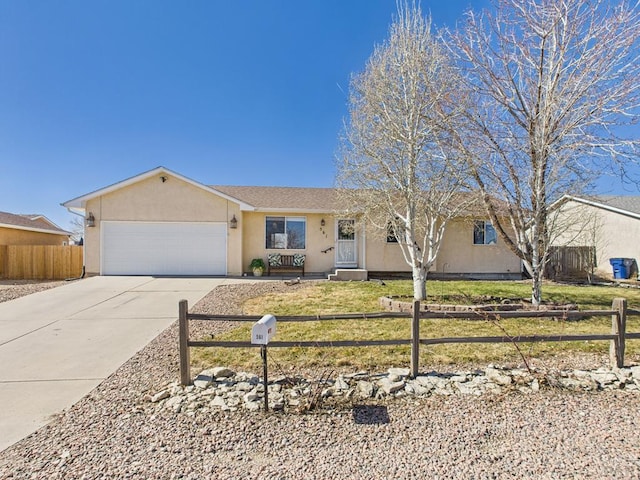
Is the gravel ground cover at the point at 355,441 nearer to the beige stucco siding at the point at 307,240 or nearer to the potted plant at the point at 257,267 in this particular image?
the potted plant at the point at 257,267

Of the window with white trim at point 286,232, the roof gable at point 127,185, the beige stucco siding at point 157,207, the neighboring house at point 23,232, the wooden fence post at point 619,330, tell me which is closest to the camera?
the wooden fence post at point 619,330

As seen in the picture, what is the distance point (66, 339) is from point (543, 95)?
10.1 metres

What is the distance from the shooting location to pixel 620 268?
13672 mm

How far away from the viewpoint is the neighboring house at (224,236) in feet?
40.9

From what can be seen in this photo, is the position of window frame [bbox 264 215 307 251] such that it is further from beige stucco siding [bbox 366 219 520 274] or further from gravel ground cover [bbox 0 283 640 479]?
gravel ground cover [bbox 0 283 640 479]

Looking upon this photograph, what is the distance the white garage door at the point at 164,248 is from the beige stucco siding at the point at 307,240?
3.33 ft

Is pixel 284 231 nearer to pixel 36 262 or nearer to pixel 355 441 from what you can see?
pixel 355 441

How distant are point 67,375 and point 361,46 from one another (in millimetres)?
9826

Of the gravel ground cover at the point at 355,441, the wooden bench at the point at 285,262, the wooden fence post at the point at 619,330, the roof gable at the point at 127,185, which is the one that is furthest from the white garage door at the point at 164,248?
the wooden fence post at the point at 619,330

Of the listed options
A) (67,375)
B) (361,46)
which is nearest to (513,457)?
(67,375)

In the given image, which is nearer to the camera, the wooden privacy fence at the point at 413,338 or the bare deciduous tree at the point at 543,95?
the wooden privacy fence at the point at 413,338

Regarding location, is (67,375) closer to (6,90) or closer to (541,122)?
(541,122)

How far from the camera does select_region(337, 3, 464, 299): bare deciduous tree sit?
281 inches

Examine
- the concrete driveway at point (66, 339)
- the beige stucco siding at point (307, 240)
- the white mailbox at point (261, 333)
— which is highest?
the beige stucco siding at point (307, 240)
